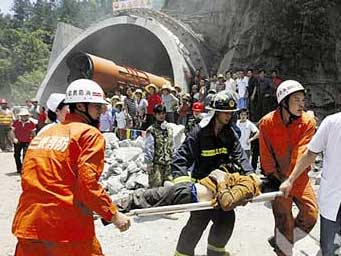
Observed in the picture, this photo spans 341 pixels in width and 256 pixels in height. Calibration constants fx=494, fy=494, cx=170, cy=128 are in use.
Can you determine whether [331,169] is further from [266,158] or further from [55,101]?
[55,101]

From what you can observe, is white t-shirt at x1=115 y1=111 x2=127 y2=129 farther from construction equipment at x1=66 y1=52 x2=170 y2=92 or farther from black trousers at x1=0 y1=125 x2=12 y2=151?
construction equipment at x1=66 y1=52 x2=170 y2=92

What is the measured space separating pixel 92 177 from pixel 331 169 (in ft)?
5.62

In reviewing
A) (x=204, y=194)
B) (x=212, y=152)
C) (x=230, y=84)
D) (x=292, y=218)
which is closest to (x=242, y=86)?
(x=230, y=84)

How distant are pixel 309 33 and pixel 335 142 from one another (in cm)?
1628

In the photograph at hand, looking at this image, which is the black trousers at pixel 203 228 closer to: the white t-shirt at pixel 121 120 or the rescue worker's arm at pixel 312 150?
the rescue worker's arm at pixel 312 150

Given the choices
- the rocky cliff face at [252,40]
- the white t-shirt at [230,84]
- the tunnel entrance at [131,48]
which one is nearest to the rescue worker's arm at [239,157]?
the white t-shirt at [230,84]

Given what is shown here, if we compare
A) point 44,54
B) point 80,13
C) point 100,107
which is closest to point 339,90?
point 100,107

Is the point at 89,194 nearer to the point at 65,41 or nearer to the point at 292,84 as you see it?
the point at 292,84

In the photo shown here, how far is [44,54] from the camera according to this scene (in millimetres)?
51406

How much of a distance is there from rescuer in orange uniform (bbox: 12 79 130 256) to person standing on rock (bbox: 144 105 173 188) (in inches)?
146

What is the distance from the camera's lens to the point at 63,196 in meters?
3.14

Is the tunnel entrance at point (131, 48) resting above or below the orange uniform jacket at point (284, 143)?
A: above

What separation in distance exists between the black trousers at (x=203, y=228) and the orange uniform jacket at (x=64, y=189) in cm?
147

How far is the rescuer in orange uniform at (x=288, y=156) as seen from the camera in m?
4.50
